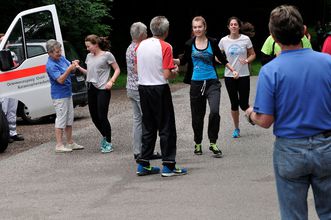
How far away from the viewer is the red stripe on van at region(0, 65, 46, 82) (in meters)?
13.3

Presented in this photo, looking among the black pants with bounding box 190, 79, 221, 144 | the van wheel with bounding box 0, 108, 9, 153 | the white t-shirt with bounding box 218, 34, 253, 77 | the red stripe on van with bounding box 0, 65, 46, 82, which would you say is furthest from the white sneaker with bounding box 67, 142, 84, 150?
the red stripe on van with bounding box 0, 65, 46, 82

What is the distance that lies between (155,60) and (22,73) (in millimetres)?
5634

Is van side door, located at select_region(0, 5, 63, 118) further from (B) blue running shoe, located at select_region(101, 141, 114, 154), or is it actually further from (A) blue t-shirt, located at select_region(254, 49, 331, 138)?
(A) blue t-shirt, located at select_region(254, 49, 331, 138)

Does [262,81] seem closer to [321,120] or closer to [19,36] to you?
[321,120]

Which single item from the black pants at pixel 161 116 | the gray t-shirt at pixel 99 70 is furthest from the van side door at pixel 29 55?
the black pants at pixel 161 116

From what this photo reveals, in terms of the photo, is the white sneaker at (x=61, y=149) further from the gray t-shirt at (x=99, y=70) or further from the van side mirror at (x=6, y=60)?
the van side mirror at (x=6, y=60)

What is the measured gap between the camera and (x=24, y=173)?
30.9ft

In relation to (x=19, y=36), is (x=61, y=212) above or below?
below

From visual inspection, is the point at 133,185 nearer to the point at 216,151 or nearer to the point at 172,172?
the point at 172,172

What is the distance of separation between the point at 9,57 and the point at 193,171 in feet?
15.9

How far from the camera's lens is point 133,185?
27.0ft

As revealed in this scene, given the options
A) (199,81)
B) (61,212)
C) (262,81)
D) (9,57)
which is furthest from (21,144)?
(262,81)

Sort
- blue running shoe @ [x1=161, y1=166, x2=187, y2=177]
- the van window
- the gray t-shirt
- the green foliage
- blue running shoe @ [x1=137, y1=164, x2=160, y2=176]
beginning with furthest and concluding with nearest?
the green foliage → the van window → the gray t-shirt → blue running shoe @ [x1=137, y1=164, x2=160, y2=176] → blue running shoe @ [x1=161, y1=166, x2=187, y2=177]

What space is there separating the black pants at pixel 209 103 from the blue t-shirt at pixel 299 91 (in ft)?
17.5
